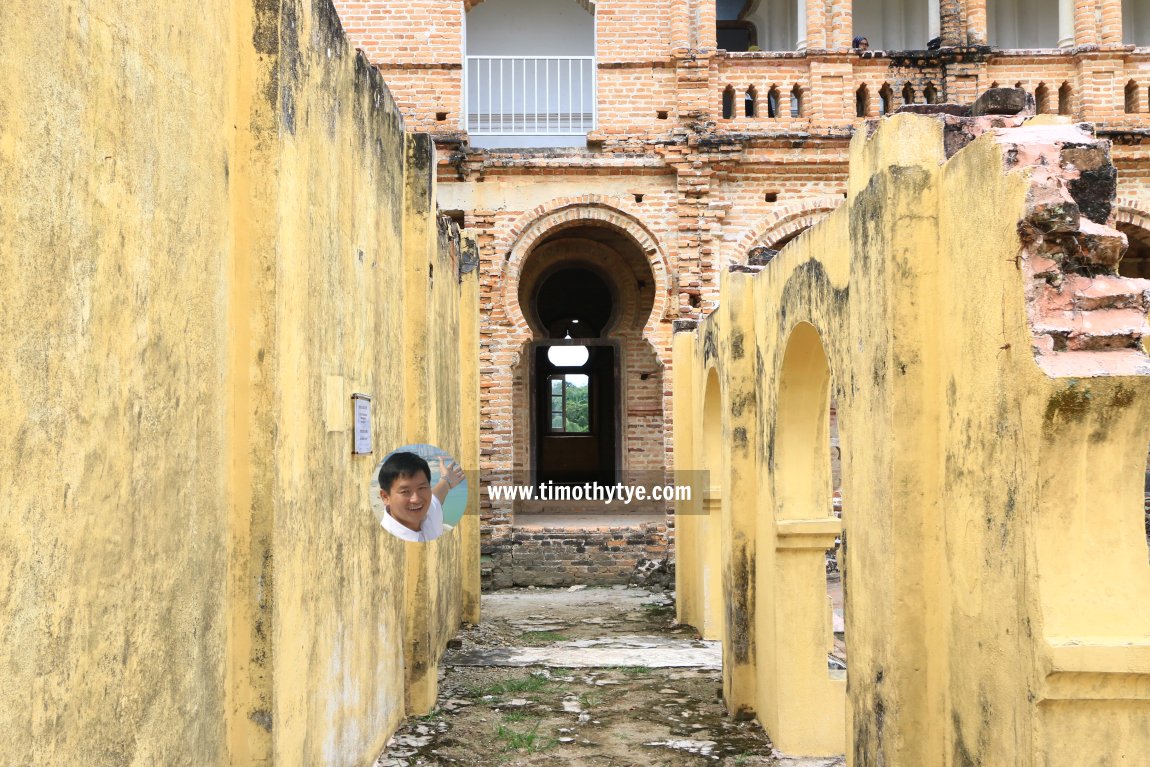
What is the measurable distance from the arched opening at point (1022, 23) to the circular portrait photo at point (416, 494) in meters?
12.5

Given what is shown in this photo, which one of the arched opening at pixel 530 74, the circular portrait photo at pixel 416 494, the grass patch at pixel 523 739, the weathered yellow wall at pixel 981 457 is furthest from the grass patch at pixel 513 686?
the arched opening at pixel 530 74

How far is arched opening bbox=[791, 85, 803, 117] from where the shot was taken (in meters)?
13.0

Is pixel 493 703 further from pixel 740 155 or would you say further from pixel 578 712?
pixel 740 155

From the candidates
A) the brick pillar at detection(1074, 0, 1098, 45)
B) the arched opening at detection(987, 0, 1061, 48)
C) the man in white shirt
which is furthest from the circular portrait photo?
the arched opening at detection(987, 0, 1061, 48)

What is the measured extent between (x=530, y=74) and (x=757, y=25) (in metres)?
3.86

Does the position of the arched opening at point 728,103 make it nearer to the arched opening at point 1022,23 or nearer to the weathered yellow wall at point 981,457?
the arched opening at point 1022,23

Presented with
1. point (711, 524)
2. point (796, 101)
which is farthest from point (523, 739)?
point (796, 101)

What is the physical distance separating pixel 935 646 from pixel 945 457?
675 millimetres

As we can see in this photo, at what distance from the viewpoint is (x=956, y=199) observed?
11.3ft

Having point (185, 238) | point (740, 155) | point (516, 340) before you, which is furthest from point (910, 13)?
point (185, 238)

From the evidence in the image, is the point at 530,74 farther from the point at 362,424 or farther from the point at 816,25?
the point at 362,424

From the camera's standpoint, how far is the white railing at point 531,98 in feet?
44.1

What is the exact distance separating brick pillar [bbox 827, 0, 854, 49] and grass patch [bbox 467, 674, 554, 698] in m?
8.89

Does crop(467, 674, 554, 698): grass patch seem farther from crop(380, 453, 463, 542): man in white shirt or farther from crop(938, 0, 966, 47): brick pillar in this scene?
crop(938, 0, 966, 47): brick pillar
